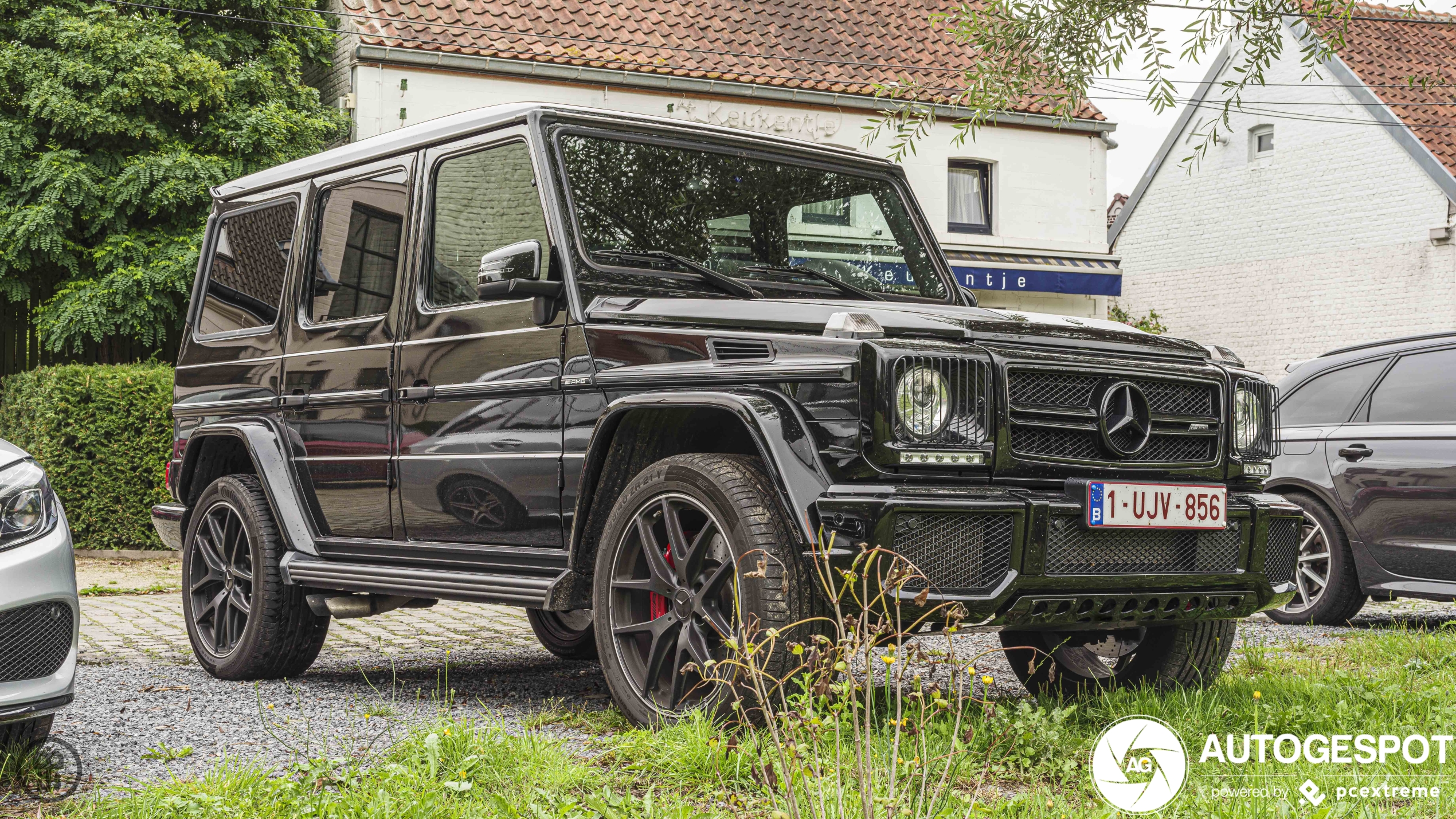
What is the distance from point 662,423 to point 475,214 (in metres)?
1.38

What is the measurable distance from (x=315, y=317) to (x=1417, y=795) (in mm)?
4534

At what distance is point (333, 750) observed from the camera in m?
4.20

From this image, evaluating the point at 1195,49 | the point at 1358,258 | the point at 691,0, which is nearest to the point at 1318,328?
the point at 1358,258

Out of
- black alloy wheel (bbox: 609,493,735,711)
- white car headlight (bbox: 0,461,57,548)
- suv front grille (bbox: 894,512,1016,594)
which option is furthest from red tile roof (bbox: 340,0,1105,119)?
suv front grille (bbox: 894,512,1016,594)

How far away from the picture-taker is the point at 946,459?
12.8ft

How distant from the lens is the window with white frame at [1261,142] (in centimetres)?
2503

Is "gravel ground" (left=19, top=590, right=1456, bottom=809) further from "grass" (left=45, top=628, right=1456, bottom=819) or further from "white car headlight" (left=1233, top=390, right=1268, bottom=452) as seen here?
"white car headlight" (left=1233, top=390, right=1268, bottom=452)

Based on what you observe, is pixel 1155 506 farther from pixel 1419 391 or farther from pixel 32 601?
pixel 1419 391

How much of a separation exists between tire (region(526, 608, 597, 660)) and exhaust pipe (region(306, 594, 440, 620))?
801 millimetres

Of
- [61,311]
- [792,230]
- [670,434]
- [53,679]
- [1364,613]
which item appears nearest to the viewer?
[53,679]

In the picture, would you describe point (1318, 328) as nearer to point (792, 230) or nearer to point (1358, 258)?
point (1358, 258)

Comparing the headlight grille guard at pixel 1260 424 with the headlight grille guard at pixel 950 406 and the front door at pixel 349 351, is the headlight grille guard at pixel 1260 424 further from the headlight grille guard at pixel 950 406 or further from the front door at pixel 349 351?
the front door at pixel 349 351

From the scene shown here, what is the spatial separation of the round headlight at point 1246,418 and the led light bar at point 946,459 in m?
1.12

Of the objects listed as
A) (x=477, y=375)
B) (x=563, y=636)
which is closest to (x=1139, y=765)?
(x=477, y=375)
